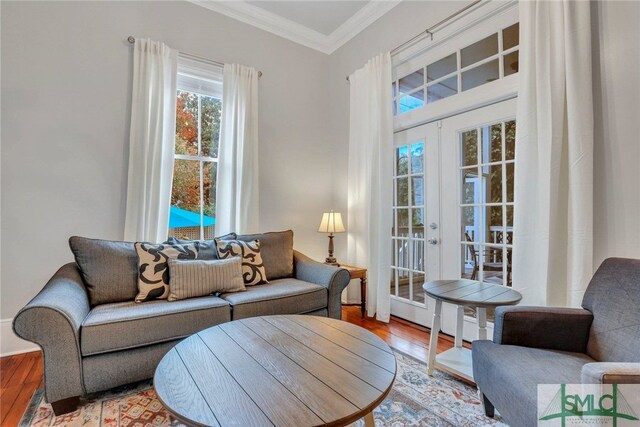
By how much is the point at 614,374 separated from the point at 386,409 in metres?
1.07

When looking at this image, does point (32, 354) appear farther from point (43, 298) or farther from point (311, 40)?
point (311, 40)

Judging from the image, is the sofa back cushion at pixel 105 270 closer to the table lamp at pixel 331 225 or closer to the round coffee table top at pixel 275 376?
the round coffee table top at pixel 275 376

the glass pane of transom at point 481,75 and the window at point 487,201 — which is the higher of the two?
the glass pane of transom at point 481,75

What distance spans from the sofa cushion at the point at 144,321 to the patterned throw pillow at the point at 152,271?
7 centimetres

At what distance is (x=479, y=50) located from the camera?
2.52 meters

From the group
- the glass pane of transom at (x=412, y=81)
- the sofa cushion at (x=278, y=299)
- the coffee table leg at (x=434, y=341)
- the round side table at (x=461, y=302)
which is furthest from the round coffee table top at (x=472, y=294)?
the glass pane of transom at (x=412, y=81)

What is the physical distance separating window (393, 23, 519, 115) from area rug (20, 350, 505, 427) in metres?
2.25

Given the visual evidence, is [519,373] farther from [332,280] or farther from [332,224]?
[332,224]

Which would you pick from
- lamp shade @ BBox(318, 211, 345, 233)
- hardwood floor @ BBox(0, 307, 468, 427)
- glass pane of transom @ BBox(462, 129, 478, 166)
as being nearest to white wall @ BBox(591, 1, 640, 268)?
glass pane of transom @ BBox(462, 129, 478, 166)

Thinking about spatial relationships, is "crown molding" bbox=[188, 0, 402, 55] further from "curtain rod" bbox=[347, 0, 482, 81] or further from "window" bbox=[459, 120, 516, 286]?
"window" bbox=[459, 120, 516, 286]

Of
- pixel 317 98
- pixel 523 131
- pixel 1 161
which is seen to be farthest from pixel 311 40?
pixel 1 161

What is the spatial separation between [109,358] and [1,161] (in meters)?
1.78

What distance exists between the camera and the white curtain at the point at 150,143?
2648mm

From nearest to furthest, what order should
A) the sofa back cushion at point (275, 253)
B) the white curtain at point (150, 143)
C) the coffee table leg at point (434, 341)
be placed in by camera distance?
the coffee table leg at point (434, 341)
the white curtain at point (150, 143)
the sofa back cushion at point (275, 253)
